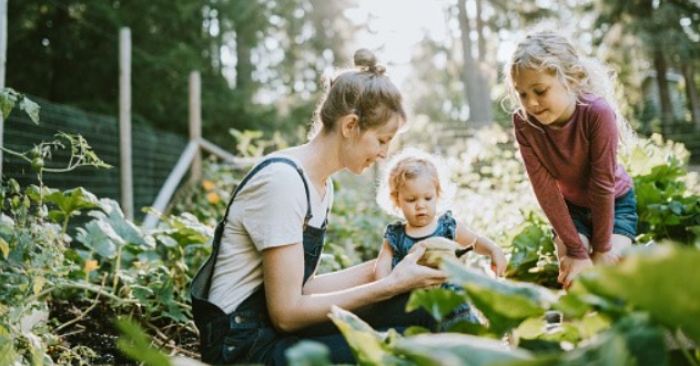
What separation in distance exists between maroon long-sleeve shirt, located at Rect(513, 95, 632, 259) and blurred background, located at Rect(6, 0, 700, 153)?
328 centimetres

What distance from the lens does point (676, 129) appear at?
16797 millimetres

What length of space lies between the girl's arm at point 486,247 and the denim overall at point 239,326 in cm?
70

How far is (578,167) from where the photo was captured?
2.70 metres

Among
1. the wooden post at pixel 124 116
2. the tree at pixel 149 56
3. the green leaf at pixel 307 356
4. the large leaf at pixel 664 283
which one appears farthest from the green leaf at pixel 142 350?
the tree at pixel 149 56


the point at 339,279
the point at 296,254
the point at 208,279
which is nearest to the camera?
the point at 296,254

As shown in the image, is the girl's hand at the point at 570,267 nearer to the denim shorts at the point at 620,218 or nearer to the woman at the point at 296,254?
the denim shorts at the point at 620,218

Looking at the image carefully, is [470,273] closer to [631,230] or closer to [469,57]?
[631,230]

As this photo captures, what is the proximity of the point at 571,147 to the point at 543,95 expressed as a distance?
25 cm

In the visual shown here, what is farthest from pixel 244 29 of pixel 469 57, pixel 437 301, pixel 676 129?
pixel 437 301

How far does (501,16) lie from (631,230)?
16604mm

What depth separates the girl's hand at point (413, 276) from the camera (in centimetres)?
187

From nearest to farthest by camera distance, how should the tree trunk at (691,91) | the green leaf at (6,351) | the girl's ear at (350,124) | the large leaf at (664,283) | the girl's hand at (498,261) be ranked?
the large leaf at (664,283) < the green leaf at (6,351) < the girl's ear at (350,124) < the girl's hand at (498,261) < the tree trunk at (691,91)

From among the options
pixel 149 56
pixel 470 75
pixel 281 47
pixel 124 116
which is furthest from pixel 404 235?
pixel 281 47

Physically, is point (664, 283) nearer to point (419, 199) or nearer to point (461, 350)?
point (461, 350)
